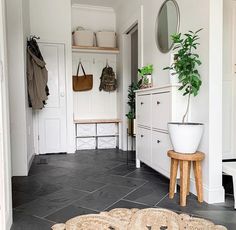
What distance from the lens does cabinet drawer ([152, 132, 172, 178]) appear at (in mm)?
2426

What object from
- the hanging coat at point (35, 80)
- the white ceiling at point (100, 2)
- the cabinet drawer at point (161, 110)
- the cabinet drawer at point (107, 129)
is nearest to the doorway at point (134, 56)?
the white ceiling at point (100, 2)

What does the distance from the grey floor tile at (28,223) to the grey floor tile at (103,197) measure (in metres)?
0.39

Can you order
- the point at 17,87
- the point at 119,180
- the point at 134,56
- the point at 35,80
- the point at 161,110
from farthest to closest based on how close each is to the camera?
1. the point at 134,56
2. the point at 35,80
3. the point at 17,87
4. the point at 119,180
5. the point at 161,110

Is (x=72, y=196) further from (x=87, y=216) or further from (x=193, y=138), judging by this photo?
(x=193, y=138)

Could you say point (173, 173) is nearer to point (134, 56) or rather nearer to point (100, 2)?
point (134, 56)

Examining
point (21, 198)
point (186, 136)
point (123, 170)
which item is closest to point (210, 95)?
point (186, 136)

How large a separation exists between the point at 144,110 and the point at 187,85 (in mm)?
862

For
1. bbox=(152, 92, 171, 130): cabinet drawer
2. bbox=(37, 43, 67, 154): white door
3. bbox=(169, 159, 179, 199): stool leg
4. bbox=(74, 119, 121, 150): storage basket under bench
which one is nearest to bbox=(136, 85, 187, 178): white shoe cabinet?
bbox=(152, 92, 171, 130): cabinet drawer

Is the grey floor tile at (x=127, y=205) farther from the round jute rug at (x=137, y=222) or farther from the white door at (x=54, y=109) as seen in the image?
the white door at (x=54, y=109)

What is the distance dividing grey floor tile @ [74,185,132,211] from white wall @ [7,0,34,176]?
48.0 inches

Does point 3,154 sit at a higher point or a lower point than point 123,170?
higher

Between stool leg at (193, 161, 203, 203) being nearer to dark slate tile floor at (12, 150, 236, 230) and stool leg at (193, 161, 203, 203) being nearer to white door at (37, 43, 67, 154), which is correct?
dark slate tile floor at (12, 150, 236, 230)

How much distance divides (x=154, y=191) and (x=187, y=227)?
76cm

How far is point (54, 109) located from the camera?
14.3ft
